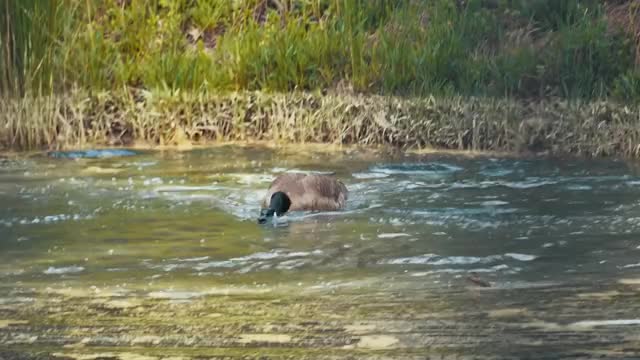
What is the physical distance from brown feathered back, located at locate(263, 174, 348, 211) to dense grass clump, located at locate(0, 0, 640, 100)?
4.45 metres

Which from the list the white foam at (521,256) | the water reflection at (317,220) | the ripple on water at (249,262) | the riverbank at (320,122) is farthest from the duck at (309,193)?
the riverbank at (320,122)

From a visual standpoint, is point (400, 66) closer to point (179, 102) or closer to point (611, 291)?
point (179, 102)

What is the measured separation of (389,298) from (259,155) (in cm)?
707

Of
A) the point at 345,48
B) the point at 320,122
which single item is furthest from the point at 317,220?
the point at 345,48

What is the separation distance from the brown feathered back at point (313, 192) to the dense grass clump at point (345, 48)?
4452 mm

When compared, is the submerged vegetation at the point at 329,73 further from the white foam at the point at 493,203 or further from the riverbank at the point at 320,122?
the white foam at the point at 493,203

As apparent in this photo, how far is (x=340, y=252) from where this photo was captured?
394 inches

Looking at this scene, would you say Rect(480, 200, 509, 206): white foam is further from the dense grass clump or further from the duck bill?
the dense grass clump

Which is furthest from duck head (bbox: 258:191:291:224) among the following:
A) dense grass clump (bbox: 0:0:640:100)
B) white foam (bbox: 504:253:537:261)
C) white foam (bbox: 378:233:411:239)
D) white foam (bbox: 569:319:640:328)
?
dense grass clump (bbox: 0:0:640:100)

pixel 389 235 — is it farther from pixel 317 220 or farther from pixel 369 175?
pixel 369 175

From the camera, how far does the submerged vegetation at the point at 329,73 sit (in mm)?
15625

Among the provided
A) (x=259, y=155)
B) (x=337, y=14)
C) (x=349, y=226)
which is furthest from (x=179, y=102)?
(x=349, y=226)

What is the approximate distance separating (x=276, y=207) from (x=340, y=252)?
144cm

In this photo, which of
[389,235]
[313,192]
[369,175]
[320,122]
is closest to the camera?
[389,235]
